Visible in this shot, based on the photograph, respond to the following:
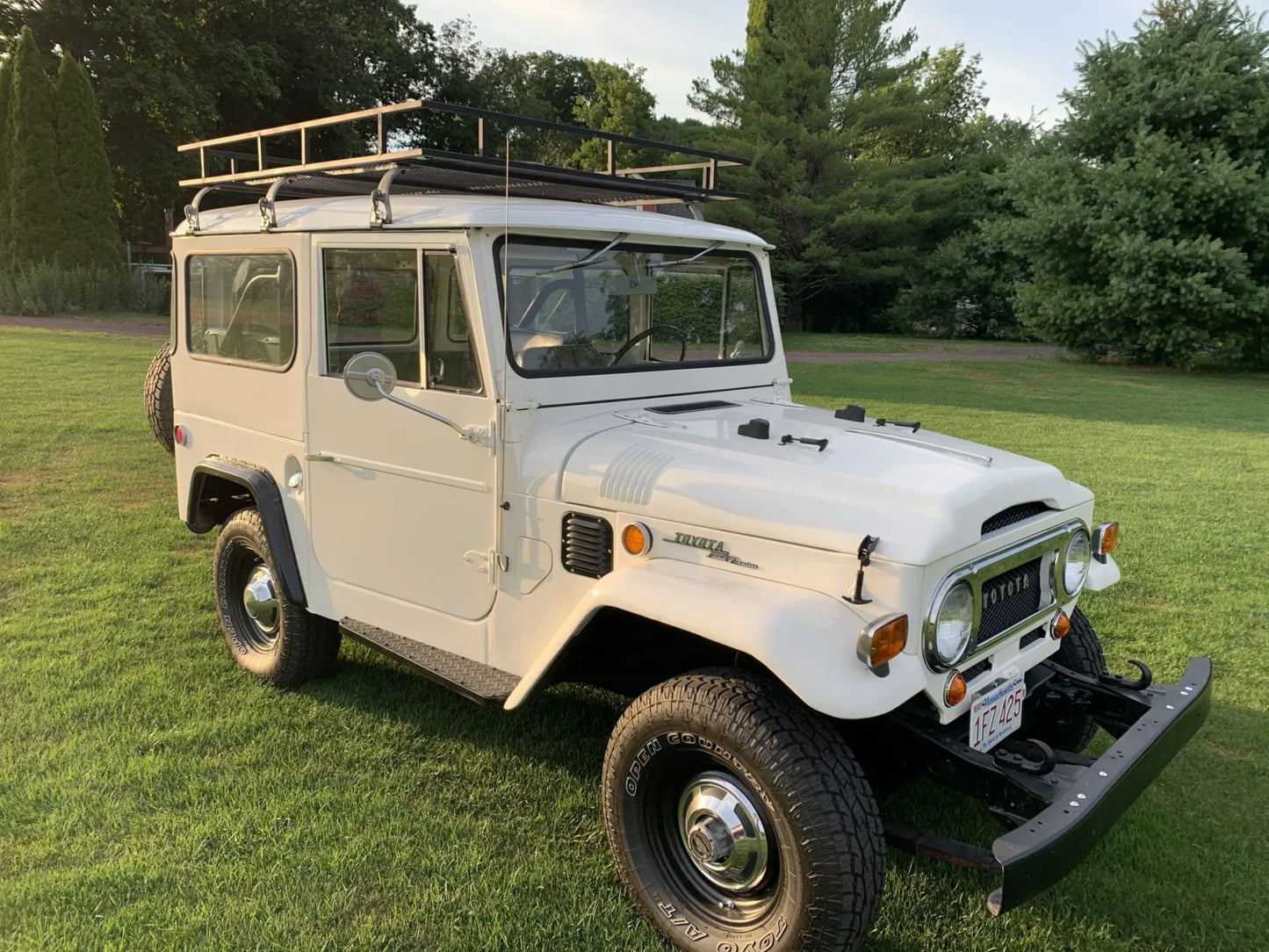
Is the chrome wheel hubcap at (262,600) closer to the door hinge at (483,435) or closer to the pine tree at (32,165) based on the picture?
the door hinge at (483,435)

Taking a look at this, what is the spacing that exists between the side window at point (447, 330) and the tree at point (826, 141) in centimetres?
2307

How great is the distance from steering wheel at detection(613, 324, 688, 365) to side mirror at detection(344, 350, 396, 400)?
986 millimetres

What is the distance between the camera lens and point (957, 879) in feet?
10.5

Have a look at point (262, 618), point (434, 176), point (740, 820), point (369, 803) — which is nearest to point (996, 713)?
Answer: point (740, 820)

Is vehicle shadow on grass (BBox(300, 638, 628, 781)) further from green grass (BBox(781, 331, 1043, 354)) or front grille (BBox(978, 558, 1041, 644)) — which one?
green grass (BBox(781, 331, 1043, 354))

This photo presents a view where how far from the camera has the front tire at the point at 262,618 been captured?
4.32 m

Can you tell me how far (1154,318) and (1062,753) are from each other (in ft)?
64.8

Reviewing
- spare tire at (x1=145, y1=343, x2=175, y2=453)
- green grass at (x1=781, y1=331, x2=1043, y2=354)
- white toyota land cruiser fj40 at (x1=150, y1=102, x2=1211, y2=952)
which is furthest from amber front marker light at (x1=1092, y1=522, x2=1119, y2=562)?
green grass at (x1=781, y1=331, x2=1043, y2=354)

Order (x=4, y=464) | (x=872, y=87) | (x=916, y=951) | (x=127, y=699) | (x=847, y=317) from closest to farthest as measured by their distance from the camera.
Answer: (x=916, y=951), (x=127, y=699), (x=4, y=464), (x=872, y=87), (x=847, y=317)

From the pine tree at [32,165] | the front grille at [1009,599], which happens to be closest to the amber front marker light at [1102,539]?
the front grille at [1009,599]

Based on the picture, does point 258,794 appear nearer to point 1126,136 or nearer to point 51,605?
point 51,605

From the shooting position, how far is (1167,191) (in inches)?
738

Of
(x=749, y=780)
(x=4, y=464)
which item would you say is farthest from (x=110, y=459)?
(x=749, y=780)

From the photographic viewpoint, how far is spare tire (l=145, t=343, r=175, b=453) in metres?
5.87
